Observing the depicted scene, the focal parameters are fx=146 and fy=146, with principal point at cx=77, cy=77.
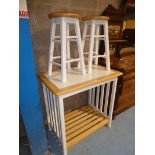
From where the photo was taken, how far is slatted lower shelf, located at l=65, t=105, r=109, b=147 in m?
1.50

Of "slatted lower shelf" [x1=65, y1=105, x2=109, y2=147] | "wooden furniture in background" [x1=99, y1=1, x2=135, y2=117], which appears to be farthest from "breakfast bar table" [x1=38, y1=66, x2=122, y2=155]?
"wooden furniture in background" [x1=99, y1=1, x2=135, y2=117]

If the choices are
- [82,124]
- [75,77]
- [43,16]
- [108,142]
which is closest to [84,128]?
[82,124]

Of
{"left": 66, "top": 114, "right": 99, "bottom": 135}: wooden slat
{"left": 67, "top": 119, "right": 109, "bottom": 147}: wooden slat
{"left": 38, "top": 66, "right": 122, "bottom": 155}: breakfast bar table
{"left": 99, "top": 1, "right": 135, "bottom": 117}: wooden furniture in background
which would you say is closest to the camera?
{"left": 38, "top": 66, "right": 122, "bottom": 155}: breakfast bar table

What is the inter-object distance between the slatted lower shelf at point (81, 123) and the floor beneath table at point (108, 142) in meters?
0.10

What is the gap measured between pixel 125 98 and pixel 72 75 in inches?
37.9

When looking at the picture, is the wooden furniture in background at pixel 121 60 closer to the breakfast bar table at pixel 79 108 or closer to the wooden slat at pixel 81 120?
the breakfast bar table at pixel 79 108

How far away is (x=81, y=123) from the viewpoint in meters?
1.69

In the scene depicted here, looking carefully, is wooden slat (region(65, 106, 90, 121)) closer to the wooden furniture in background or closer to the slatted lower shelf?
the slatted lower shelf

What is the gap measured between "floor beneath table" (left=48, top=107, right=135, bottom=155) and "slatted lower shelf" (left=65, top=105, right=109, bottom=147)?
98 mm

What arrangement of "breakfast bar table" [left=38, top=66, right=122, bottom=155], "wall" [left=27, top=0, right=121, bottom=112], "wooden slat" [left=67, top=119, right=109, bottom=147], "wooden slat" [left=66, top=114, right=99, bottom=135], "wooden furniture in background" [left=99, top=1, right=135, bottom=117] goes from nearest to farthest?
"breakfast bar table" [left=38, top=66, right=122, bottom=155], "wall" [left=27, top=0, right=121, bottom=112], "wooden slat" [left=67, top=119, right=109, bottom=147], "wooden slat" [left=66, top=114, right=99, bottom=135], "wooden furniture in background" [left=99, top=1, right=135, bottom=117]

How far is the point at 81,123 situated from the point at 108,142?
1.16 feet

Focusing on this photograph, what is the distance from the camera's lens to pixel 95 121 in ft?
5.61
